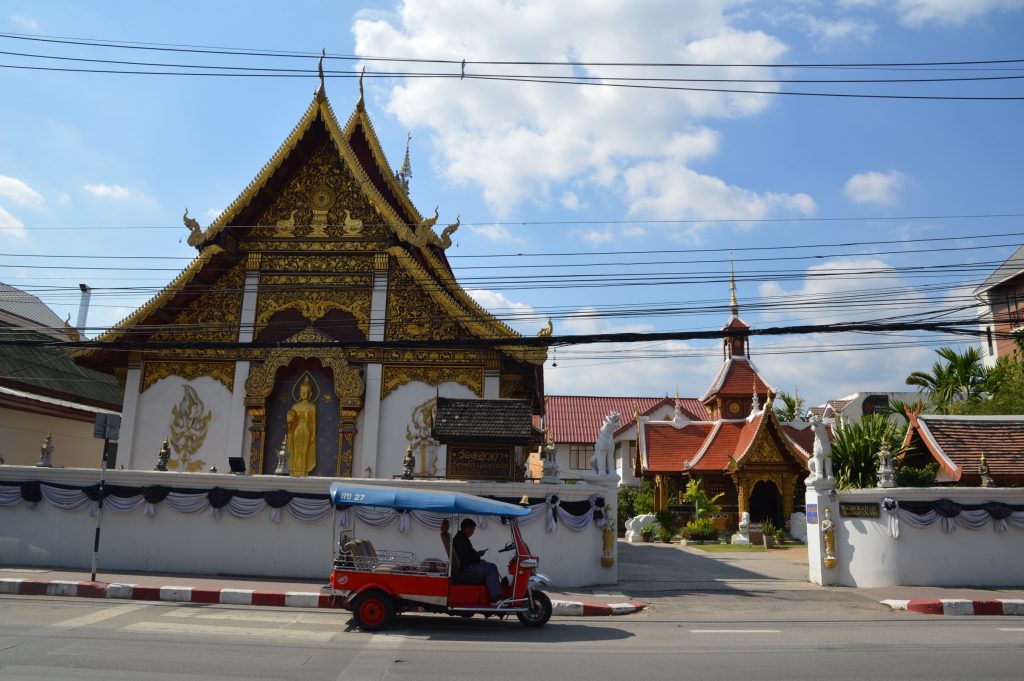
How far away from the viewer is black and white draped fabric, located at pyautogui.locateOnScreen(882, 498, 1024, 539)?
1347cm

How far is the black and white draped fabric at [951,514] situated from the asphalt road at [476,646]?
288 centimetres

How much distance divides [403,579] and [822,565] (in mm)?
8324

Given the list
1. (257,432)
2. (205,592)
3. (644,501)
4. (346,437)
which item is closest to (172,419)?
(257,432)

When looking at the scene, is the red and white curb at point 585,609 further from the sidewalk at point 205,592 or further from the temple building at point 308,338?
the temple building at point 308,338

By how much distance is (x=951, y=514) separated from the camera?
13.5 metres

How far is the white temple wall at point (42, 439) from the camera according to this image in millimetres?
22000

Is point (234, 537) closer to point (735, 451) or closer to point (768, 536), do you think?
point (768, 536)

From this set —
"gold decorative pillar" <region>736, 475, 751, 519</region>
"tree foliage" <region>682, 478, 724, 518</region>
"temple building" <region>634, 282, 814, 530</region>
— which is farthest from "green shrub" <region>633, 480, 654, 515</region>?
"gold decorative pillar" <region>736, 475, 751, 519</region>

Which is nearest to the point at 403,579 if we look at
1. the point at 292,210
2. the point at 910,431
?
the point at 292,210

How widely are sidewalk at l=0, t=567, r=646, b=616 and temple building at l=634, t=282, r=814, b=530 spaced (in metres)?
14.8

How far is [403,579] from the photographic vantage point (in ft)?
30.4

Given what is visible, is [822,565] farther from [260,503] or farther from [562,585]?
[260,503]

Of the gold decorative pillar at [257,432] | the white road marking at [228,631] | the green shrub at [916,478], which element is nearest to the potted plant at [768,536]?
the green shrub at [916,478]

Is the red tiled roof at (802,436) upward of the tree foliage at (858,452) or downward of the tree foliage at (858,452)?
upward
